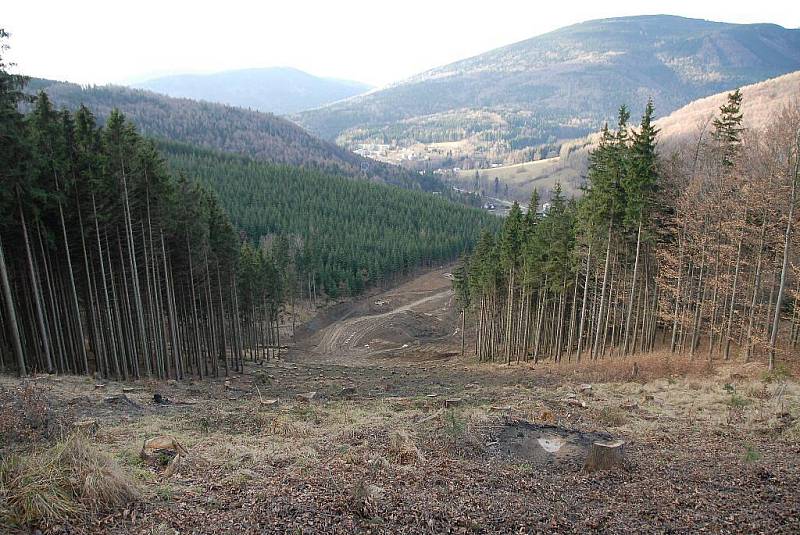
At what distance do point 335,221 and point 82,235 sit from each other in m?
105

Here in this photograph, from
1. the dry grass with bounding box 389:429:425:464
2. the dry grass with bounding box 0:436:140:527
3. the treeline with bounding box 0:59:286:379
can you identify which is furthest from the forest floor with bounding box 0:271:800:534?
the treeline with bounding box 0:59:286:379

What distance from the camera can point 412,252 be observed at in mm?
108250

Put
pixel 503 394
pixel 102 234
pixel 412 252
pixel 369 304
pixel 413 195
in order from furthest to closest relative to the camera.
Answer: pixel 413 195 < pixel 412 252 < pixel 369 304 < pixel 102 234 < pixel 503 394

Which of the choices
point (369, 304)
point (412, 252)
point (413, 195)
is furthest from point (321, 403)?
point (413, 195)

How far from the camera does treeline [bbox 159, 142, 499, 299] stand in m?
94.7

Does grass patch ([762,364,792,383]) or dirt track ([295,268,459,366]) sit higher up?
grass patch ([762,364,792,383])

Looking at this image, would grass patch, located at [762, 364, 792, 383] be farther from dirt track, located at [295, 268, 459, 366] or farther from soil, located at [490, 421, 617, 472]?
dirt track, located at [295, 268, 459, 366]

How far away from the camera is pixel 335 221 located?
127812 millimetres

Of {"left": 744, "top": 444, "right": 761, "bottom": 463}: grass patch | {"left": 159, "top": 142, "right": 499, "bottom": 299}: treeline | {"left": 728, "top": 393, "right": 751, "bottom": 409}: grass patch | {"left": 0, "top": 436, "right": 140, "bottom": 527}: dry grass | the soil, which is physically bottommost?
{"left": 159, "top": 142, "right": 499, "bottom": 299}: treeline

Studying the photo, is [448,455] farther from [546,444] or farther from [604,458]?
[604,458]

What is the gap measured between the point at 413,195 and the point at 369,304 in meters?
81.4

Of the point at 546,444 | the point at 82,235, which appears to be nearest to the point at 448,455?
the point at 546,444

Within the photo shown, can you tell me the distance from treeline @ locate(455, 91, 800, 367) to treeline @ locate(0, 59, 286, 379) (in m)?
25.6

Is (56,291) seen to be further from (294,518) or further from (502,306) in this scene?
(502,306)
